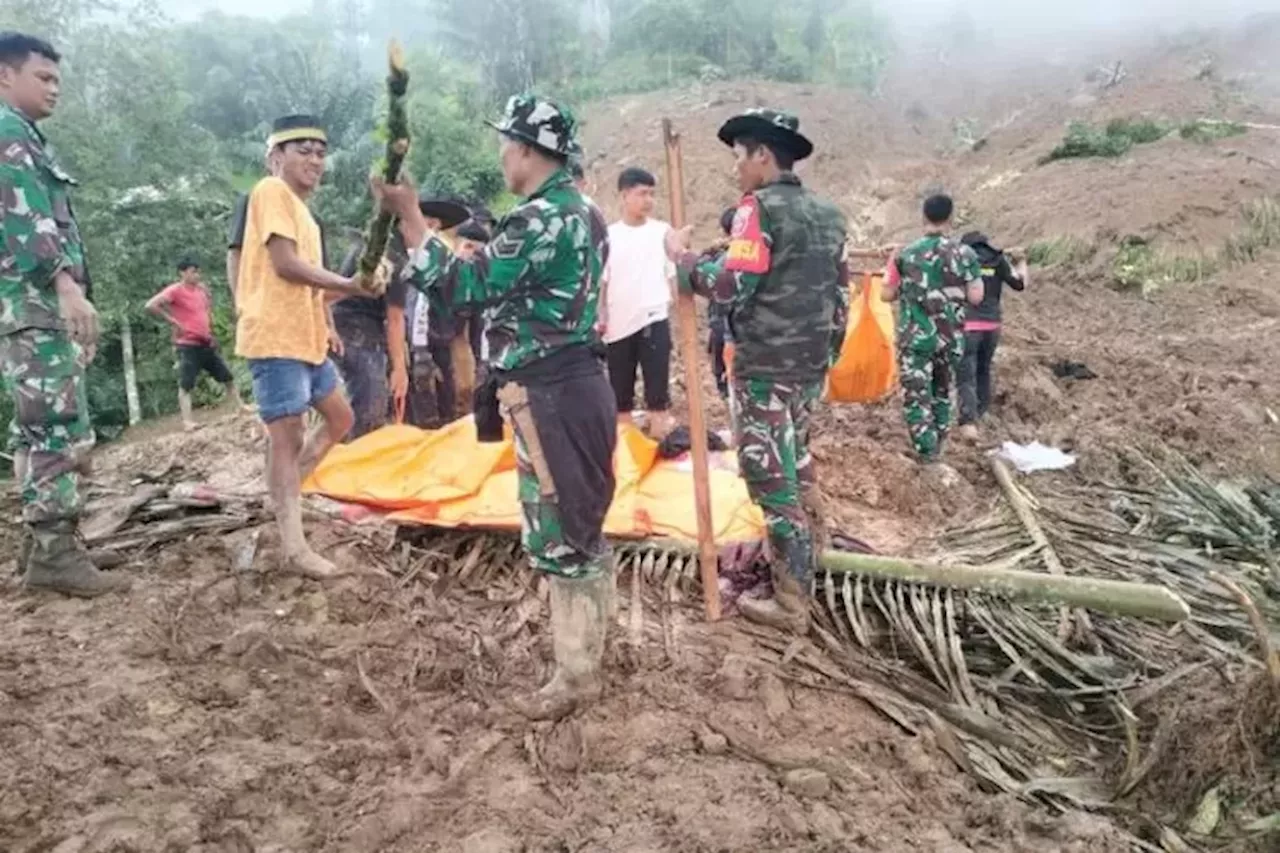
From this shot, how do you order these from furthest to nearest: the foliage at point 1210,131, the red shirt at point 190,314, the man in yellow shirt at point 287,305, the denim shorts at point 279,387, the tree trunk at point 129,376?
1. the foliage at point 1210,131
2. the tree trunk at point 129,376
3. the red shirt at point 190,314
4. the denim shorts at point 279,387
5. the man in yellow shirt at point 287,305

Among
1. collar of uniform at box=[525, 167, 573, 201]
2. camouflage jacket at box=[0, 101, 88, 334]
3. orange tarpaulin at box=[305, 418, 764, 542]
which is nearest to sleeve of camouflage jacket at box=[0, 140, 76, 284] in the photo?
camouflage jacket at box=[0, 101, 88, 334]

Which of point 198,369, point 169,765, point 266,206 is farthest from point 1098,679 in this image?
point 198,369

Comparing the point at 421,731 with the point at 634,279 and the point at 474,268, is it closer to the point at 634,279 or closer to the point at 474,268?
the point at 474,268

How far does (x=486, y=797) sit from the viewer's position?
2.72 metres

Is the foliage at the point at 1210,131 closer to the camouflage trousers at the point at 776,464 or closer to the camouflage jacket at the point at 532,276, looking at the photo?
the camouflage trousers at the point at 776,464

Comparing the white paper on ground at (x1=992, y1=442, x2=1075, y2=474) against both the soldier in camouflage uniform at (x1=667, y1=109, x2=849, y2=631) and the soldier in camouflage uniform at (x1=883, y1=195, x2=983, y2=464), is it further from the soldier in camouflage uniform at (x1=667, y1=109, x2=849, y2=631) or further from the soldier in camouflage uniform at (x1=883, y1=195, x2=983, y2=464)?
the soldier in camouflage uniform at (x1=667, y1=109, x2=849, y2=631)

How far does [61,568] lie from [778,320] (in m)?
2.96

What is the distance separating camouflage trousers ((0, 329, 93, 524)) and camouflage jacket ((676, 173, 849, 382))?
2347 mm

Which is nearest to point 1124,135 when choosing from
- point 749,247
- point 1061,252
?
point 1061,252

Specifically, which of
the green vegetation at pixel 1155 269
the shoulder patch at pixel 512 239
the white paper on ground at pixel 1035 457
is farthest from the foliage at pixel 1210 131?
the shoulder patch at pixel 512 239

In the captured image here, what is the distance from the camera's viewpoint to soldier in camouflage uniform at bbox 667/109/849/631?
3.73 meters

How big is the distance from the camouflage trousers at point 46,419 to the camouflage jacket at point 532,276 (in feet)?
5.41

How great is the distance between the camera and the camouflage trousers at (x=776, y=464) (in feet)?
12.7

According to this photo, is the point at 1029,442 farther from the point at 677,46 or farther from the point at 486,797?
the point at 677,46
